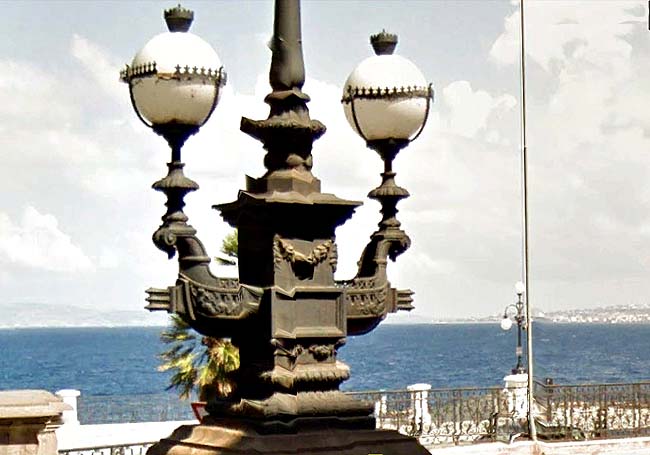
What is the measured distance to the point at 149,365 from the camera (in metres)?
165

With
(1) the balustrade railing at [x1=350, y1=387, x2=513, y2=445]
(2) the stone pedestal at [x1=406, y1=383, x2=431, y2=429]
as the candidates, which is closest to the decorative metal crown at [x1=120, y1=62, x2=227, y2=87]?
(1) the balustrade railing at [x1=350, y1=387, x2=513, y2=445]

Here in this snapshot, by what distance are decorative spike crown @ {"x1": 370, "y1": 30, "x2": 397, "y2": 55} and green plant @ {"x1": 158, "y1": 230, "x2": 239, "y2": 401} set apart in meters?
13.6

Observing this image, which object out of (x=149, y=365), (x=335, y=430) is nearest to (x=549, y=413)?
(x=335, y=430)

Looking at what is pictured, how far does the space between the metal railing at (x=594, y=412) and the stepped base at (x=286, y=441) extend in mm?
18030

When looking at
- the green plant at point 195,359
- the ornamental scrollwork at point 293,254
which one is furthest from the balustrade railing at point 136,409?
the ornamental scrollwork at point 293,254

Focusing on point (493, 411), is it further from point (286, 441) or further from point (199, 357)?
point (286, 441)

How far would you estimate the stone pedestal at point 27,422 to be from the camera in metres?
10.2

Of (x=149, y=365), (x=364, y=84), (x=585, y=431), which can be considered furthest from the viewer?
(x=149, y=365)

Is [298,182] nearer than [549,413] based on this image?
Yes

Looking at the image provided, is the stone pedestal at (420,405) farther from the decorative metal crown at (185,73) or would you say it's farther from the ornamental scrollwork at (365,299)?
the decorative metal crown at (185,73)

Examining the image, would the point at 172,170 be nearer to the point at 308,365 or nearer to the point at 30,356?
the point at 308,365

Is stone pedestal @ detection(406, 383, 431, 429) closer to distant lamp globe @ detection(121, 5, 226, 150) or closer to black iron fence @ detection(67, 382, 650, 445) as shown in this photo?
black iron fence @ detection(67, 382, 650, 445)

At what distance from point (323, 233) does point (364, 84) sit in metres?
1.21

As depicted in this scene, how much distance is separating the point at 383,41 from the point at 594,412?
761 inches
